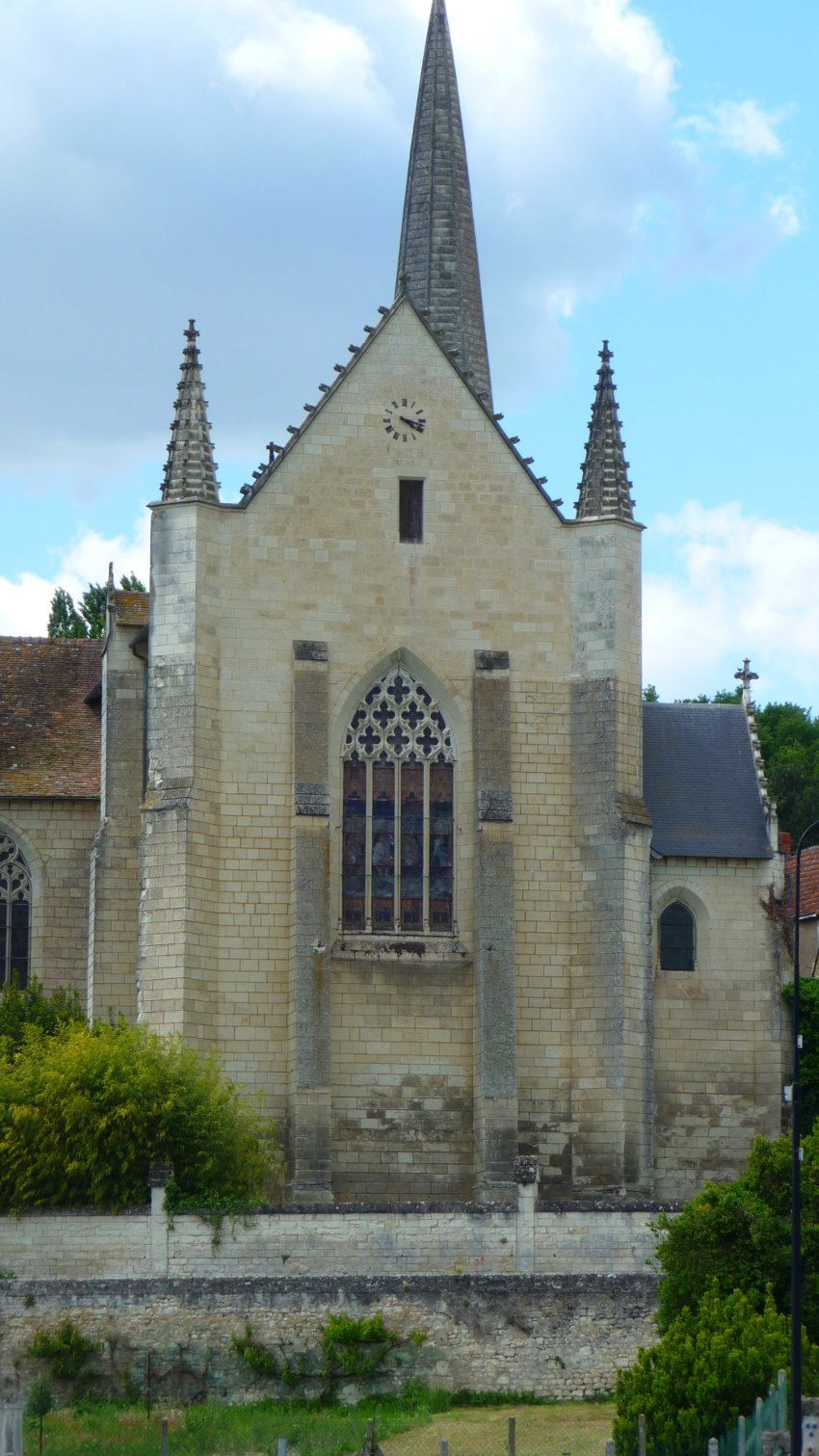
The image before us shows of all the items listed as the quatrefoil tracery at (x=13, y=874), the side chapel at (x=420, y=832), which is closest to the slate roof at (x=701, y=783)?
the side chapel at (x=420, y=832)

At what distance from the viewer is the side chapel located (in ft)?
152

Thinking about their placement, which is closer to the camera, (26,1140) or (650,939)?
(26,1140)

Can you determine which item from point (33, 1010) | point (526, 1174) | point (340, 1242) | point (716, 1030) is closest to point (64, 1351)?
point (340, 1242)

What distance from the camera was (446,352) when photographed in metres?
48.8

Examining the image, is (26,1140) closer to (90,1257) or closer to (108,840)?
(90,1257)

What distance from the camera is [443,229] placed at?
5841cm

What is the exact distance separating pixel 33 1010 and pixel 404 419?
39.4 feet

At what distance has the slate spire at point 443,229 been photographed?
2279 inches

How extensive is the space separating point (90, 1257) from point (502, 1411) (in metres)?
6.60

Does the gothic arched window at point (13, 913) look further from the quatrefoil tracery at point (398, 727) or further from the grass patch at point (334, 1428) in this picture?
the grass patch at point (334, 1428)

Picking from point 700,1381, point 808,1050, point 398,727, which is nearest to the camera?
point 700,1381

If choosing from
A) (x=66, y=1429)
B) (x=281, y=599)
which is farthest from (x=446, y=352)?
(x=66, y=1429)

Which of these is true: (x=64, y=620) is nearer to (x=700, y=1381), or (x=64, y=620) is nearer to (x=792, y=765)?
(x=792, y=765)

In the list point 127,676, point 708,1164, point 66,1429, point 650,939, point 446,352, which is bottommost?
point 66,1429
